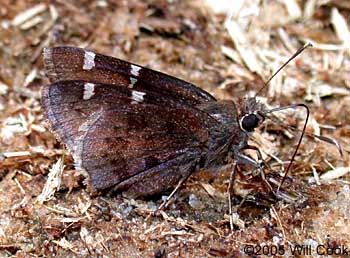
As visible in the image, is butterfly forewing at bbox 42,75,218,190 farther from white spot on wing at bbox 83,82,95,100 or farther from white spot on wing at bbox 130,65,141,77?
white spot on wing at bbox 130,65,141,77

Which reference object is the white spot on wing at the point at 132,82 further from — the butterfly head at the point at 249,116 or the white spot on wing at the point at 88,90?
the butterfly head at the point at 249,116

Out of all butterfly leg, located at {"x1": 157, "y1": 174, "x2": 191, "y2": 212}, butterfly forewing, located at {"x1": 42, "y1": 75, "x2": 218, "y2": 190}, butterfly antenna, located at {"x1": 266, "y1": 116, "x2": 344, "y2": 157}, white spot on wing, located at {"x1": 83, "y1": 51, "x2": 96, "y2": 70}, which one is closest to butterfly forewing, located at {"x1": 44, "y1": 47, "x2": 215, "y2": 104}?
white spot on wing, located at {"x1": 83, "y1": 51, "x2": 96, "y2": 70}

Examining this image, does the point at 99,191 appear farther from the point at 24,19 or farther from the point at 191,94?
the point at 24,19

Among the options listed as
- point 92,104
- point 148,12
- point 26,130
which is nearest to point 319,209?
point 92,104

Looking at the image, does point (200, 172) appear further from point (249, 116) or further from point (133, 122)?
point (133, 122)

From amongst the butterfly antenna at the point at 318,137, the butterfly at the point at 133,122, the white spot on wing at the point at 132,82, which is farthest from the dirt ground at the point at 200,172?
the white spot on wing at the point at 132,82

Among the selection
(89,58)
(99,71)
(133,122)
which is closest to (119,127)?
(133,122)

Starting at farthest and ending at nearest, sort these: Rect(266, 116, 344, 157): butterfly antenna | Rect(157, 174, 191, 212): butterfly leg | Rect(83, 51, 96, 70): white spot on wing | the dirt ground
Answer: Rect(266, 116, 344, 157): butterfly antenna → Rect(157, 174, 191, 212): butterfly leg → Rect(83, 51, 96, 70): white spot on wing → the dirt ground
